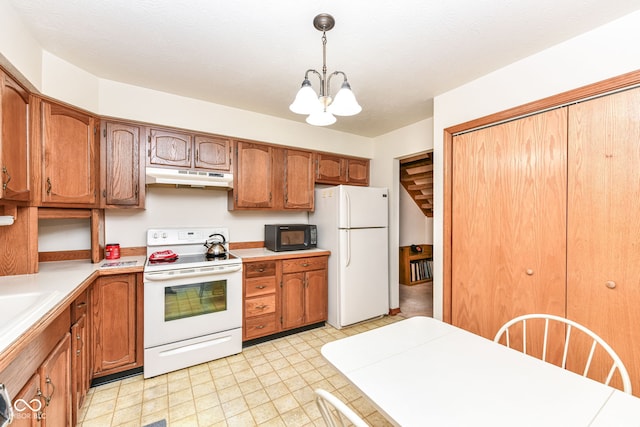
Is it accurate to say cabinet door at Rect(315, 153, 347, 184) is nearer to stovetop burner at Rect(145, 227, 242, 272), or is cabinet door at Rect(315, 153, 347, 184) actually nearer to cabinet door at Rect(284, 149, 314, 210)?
cabinet door at Rect(284, 149, 314, 210)

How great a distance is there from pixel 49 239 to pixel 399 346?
2.87m

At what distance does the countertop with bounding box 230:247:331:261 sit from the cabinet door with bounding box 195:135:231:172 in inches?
34.7

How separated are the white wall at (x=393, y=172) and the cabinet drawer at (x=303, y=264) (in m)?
1.01

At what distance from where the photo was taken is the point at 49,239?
235 centimetres

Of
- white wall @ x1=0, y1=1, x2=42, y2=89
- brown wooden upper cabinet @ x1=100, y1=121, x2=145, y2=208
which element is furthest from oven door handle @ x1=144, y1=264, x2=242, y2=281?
white wall @ x1=0, y1=1, x2=42, y2=89

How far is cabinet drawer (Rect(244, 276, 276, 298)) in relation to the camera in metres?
2.70

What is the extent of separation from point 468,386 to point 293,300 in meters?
2.20

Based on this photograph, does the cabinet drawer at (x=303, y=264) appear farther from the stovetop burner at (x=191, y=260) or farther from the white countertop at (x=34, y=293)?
the white countertop at (x=34, y=293)

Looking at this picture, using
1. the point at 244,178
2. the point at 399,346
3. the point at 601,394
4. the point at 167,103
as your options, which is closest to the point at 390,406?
the point at 399,346

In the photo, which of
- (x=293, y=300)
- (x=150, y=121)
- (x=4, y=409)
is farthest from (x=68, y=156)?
(x=293, y=300)

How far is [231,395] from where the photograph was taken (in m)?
2.02

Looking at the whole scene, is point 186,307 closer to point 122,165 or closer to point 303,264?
point 303,264

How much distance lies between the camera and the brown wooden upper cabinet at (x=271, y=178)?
2928 mm

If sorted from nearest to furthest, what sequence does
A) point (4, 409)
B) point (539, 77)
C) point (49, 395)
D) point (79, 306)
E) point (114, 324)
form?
point (4, 409) → point (49, 395) → point (79, 306) → point (539, 77) → point (114, 324)
